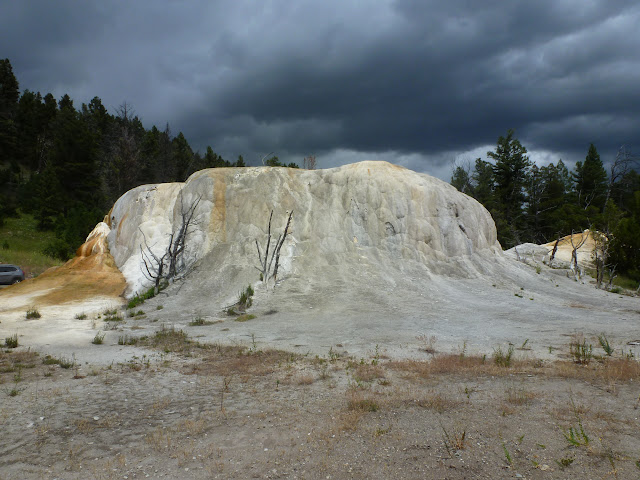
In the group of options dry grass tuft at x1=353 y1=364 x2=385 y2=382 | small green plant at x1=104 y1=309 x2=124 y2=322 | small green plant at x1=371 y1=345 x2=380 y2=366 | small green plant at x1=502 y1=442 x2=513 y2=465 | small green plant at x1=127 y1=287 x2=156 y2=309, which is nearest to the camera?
small green plant at x1=502 y1=442 x2=513 y2=465

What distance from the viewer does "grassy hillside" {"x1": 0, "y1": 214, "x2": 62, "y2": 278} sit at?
3216 centimetres

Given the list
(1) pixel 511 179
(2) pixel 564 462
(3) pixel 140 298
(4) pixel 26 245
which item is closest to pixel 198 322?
(3) pixel 140 298

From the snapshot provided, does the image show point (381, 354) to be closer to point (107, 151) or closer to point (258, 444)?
point (258, 444)

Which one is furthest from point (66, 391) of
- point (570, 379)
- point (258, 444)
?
point (570, 379)

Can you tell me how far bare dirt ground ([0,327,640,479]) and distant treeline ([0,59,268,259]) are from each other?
104 ft

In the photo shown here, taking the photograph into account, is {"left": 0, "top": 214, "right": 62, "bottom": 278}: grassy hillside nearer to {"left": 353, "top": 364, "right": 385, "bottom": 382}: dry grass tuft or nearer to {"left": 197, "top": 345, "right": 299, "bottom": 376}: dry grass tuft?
{"left": 197, "top": 345, "right": 299, "bottom": 376}: dry grass tuft

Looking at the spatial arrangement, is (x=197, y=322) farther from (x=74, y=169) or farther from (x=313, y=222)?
(x=74, y=169)

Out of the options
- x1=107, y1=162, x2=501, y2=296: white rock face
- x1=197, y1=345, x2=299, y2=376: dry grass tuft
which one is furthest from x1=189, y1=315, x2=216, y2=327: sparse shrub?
x1=107, y1=162, x2=501, y2=296: white rock face

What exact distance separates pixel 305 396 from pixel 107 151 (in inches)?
2010

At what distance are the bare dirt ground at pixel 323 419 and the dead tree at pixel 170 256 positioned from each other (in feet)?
37.6

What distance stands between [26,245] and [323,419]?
134 ft

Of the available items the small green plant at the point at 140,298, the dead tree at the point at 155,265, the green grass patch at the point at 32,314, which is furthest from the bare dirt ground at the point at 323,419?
the dead tree at the point at 155,265

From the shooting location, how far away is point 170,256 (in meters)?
21.7

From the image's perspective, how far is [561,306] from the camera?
18.5m
